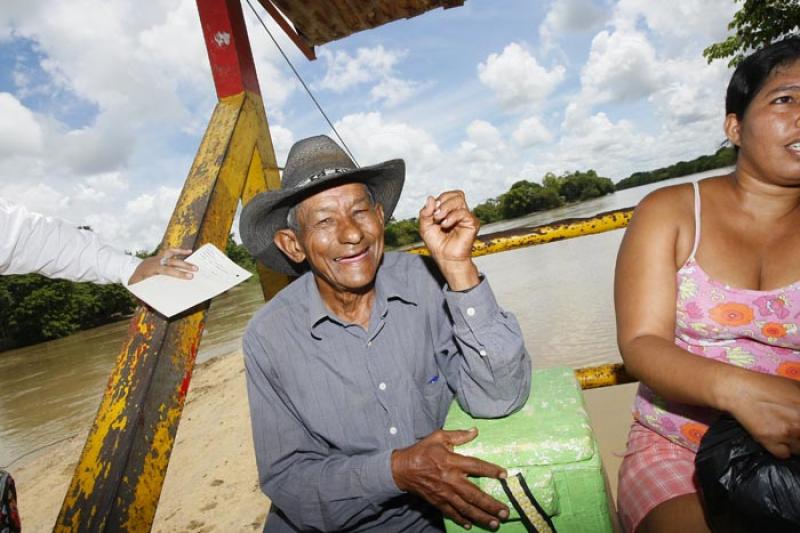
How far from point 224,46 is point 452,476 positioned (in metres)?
2.05

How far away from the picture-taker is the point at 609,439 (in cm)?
317

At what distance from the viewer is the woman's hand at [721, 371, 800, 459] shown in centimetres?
96

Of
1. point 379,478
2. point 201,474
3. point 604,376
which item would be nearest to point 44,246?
point 379,478

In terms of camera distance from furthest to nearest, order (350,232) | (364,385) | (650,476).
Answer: (350,232), (364,385), (650,476)

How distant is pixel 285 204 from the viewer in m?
1.66

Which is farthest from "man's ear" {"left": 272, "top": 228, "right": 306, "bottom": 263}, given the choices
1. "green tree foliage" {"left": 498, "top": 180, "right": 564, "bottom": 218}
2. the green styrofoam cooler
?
"green tree foliage" {"left": 498, "top": 180, "right": 564, "bottom": 218}

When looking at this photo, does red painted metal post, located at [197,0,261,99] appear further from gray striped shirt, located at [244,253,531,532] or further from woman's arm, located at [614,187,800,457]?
woman's arm, located at [614,187,800,457]

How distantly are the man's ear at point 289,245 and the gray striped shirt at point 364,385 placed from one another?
0.15m

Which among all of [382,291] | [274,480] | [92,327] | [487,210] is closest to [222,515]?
[274,480]

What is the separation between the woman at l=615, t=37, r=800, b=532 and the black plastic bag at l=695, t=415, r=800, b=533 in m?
0.19

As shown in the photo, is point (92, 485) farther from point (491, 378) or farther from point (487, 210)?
point (487, 210)

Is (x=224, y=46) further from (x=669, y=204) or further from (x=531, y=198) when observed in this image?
(x=531, y=198)

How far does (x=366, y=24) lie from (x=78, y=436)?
8.34m

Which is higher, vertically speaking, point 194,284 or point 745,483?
point 194,284
